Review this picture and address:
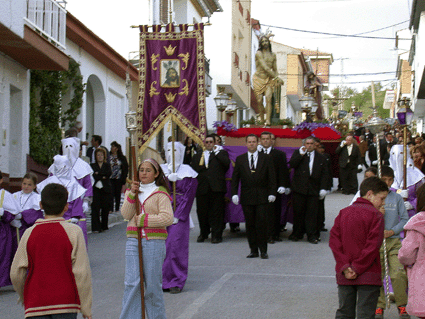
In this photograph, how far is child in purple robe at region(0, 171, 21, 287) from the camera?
8750 millimetres

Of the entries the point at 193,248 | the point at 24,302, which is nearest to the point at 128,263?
the point at 24,302

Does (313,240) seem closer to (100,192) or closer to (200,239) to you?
(200,239)

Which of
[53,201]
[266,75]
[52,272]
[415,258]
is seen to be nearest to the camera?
[52,272]

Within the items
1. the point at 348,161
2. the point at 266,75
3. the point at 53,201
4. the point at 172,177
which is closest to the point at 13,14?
the point at 172,177

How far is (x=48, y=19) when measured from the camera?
15.1 meters

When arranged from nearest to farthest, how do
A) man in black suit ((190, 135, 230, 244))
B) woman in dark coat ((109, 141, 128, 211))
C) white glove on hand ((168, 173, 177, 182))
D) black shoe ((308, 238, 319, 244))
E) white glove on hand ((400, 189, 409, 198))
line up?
white glove on hand ((400, 189, 409, 198)) → white glove on hand ((168, 173, 177, 182)) → black shoe ((308, 238, 319, 244)) → man in black suit ((190, 135, 230, 244)) → woman in dark coat ((109, 141, 128, 211))

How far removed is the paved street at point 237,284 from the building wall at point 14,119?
389cm

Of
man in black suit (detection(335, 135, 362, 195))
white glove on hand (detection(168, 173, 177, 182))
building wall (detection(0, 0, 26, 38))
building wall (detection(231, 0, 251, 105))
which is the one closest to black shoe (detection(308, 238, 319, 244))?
white glove on hand (detection(168, 173, 177, 182))

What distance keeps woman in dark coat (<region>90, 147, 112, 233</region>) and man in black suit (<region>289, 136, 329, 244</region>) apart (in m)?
3.90

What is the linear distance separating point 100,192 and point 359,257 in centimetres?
946

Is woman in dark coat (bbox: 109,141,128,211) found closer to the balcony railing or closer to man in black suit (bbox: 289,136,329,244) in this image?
the balcony railing

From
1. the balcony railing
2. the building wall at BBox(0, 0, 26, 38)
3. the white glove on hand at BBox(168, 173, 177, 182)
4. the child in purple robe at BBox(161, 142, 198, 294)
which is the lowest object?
the child in purple robe at BBox(161, 142, 198, 294)

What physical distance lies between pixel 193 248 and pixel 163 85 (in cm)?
356

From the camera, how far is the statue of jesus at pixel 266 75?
63.4 feet
